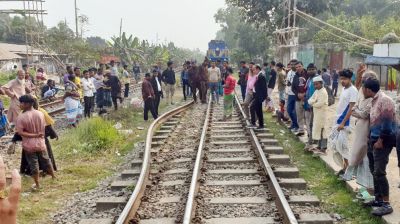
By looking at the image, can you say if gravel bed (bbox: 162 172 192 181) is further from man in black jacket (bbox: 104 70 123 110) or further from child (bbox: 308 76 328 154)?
man in black jacket (bbox: 104 70 123 110)

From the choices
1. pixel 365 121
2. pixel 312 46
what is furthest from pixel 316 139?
pixel 312 46

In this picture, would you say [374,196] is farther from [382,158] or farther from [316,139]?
[316,139]

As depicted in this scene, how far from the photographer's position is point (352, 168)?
242 inches

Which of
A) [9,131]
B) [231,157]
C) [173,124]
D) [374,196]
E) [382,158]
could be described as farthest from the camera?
[173,124]

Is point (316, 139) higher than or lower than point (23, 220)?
higher

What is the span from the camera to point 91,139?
34.2 ft

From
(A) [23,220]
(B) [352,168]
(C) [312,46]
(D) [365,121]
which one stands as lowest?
(A) [23,220]

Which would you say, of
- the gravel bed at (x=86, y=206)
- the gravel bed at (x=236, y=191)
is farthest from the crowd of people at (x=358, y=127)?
the gravel bed at (x=86, y=206)

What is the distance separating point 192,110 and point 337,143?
983cm

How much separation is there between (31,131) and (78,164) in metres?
2.07

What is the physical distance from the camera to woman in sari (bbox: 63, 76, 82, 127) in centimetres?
1251

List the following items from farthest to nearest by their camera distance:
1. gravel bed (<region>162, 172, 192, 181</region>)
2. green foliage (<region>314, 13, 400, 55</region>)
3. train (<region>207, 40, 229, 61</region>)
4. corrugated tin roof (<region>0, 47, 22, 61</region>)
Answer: corrugated tin roof (<region>0, 47, 22, 61</region>), train (<region>207, 40, 229, 61</region>), green foliage (<region>314, 13, 400, 55</region>), gravel bed (<region>162, 172, 192, 181</region>)

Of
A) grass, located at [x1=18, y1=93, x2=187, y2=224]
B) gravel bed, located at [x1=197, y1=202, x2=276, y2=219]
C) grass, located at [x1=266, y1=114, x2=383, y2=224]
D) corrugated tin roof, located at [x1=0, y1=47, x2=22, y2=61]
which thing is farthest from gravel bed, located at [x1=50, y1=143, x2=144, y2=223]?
corrugated tin roof, located at [x1=0, y1=47, x2=22, y2=61]

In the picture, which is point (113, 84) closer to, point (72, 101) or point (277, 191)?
point (72, 101)
